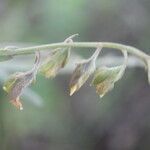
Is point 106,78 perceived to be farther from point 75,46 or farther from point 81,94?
point 81,94

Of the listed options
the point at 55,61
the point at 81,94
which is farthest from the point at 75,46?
the point at 81,94

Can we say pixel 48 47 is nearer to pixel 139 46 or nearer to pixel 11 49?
pixel 11 49

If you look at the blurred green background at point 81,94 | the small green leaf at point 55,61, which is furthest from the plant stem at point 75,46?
the blurred green background at point 81,94

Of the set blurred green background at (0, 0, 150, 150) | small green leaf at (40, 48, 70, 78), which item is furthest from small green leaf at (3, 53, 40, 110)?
blurred green background at (0, 0, 150, 150)

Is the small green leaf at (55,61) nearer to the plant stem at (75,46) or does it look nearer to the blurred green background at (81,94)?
the plant stem at (75,46)

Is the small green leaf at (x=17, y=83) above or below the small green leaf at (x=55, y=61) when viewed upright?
below

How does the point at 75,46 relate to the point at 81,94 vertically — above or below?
above

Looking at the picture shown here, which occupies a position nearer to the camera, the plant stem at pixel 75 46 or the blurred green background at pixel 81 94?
the plant stem at pixel 75 46

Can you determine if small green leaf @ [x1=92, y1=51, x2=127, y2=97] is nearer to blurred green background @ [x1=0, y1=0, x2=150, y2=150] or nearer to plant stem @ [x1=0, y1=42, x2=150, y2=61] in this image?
plant stem @ [x1=0, y1=42, x2=150, y2=61]

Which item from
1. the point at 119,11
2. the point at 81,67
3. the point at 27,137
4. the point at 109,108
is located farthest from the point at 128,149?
the point at 81,67
